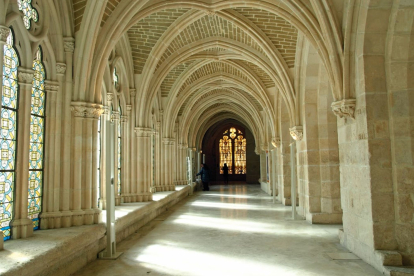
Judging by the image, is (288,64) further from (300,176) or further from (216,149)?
(216,149)

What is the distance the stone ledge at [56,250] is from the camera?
11.0 feet

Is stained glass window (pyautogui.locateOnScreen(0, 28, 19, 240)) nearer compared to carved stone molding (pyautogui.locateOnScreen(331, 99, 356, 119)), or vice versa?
stained glass window (pyautogui.locateOnScreen(0, 28, 19, 240))

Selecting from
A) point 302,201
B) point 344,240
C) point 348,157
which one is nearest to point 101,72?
point 348,157

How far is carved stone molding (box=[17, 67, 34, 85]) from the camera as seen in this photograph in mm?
4766

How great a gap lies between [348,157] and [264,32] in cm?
478

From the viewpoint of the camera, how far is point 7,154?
4.54 m

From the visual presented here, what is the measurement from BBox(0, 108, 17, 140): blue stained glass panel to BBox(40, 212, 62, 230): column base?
52.1 inches

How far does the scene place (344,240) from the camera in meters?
5.62

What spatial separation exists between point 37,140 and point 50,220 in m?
1.22

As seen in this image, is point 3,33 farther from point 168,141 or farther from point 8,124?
point 168,141

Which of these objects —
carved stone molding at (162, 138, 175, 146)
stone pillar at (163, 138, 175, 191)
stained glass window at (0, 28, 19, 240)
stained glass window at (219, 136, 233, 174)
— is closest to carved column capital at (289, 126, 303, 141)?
stained glass window at (0, 28, 19, 240)

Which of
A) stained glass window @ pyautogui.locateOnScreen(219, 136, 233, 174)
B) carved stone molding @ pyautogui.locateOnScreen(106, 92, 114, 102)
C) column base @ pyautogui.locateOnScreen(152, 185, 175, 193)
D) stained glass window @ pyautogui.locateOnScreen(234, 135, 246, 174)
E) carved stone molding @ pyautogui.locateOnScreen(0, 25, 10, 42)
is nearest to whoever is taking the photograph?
carved stone molding @ pyautogui.locateOnScreen(0, 25, 10, 42)

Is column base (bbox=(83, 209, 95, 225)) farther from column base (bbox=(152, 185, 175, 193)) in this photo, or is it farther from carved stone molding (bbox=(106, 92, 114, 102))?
column base (bbox=(152, 185, 175, 193))

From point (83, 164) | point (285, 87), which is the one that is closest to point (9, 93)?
point (83, 164)
